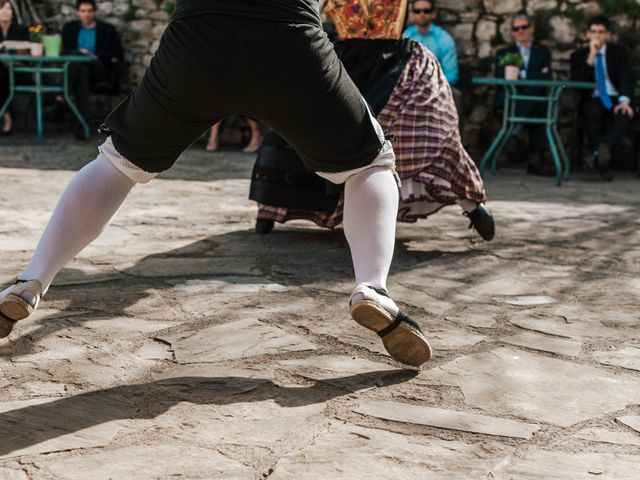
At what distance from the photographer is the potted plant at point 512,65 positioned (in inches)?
335

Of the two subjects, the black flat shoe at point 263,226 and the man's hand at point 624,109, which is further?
the man's hand at point 624,109

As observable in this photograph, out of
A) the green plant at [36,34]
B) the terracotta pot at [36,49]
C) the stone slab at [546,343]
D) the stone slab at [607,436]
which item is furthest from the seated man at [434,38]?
the stone slab at [607,436]

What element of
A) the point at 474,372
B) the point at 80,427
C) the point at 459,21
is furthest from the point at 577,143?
the point at 80,427

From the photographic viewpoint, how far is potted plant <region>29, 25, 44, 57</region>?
10008 millimetres

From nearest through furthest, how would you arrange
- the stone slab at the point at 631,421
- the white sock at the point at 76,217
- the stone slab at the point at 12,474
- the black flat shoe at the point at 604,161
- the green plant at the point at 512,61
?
the stone slab at the point at 12,474, the stone slab at the point at 631,421, the white sock at the point at 76,217, the black flat shoe at the point at 604,161, the green plant at the point at 512,61

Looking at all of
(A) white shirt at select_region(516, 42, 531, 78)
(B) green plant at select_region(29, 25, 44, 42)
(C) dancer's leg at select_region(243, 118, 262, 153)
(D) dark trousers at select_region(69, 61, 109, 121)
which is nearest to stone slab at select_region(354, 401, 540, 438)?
(A) white shirt at select_region(516, 42, 531, 78)

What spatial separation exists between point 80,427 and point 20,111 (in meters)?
10.3

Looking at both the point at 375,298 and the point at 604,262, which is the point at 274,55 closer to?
the point at 375,298

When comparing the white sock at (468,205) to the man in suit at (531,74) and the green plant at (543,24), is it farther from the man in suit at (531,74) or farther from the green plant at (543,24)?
the green plant at (543,24)

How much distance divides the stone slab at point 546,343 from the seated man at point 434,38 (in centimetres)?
655

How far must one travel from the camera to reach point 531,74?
9.11 meters

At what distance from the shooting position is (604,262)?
4.42 metres

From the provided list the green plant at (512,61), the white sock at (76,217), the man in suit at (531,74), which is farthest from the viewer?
the man in suit at (531,74)

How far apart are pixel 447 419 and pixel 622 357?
80 centimetres
